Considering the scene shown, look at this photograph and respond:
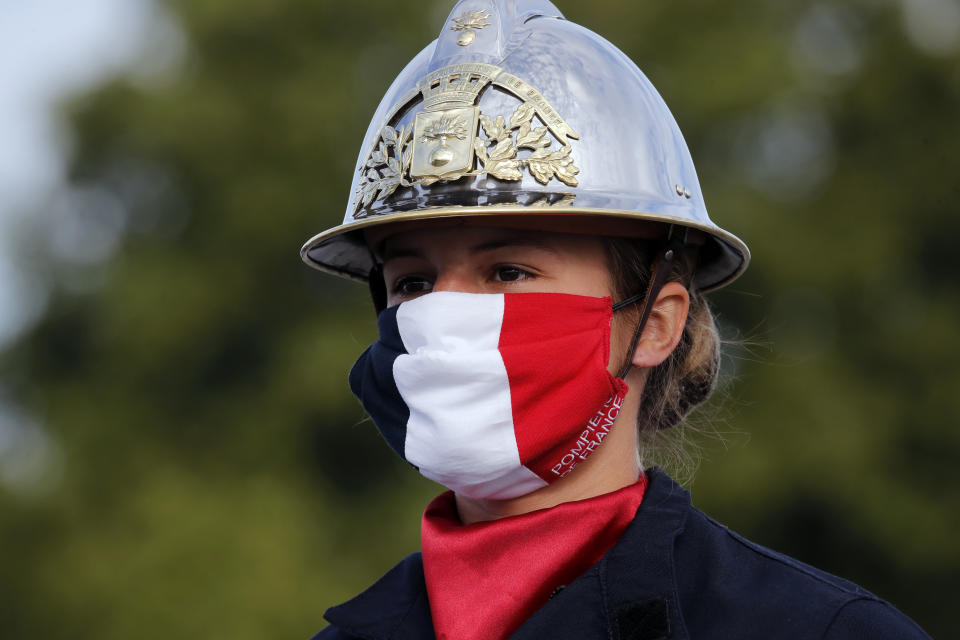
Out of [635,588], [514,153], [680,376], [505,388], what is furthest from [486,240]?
[635,588]

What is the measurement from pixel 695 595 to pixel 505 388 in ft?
2.19

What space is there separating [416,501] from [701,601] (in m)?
9.51

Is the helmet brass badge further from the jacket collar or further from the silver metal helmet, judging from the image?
the jacket collar

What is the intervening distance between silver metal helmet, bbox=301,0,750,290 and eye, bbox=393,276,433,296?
0.17 m

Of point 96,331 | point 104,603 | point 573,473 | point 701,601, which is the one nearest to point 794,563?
point 701,601

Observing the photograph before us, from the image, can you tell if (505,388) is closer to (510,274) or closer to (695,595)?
(510,274)

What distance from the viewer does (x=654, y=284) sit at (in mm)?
3412

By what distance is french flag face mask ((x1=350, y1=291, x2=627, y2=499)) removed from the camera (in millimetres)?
3164

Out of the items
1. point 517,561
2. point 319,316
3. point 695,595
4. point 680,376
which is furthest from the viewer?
point 319,316

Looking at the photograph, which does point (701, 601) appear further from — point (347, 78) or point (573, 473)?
point (347, 78)

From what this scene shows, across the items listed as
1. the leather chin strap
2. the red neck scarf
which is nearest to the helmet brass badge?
the leather chin strap

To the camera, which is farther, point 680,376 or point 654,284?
point 680,376

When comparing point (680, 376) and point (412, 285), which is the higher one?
point (412, 285)

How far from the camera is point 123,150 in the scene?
560 inches
